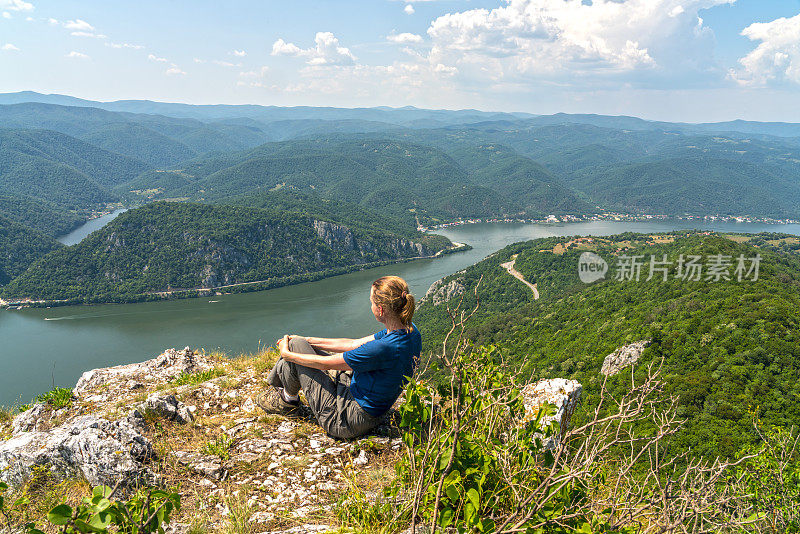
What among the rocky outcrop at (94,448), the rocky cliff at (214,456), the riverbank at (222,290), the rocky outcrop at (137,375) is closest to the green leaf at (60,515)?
the rocky cliff at (214,456)

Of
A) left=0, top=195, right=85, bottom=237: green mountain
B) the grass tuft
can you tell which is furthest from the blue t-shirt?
left=0, top=195, right=85, bottom=237: green mountain

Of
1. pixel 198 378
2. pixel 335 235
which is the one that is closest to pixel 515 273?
pixel 335 235

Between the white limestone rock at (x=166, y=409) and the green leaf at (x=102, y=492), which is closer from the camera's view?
the green leaf at (x=102, y=492)

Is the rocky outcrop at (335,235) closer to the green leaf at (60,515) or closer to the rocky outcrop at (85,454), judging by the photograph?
the rocky outcrop at (85,454)

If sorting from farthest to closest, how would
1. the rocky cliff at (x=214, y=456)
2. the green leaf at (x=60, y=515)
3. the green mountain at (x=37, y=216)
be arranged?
the green mountain at (x=37, y=216) < the rocky cliff at (x=214, y=456) < the green leaf at (x=60, y=515)

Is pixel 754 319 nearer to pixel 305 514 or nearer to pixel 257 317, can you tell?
pixel 305 514
